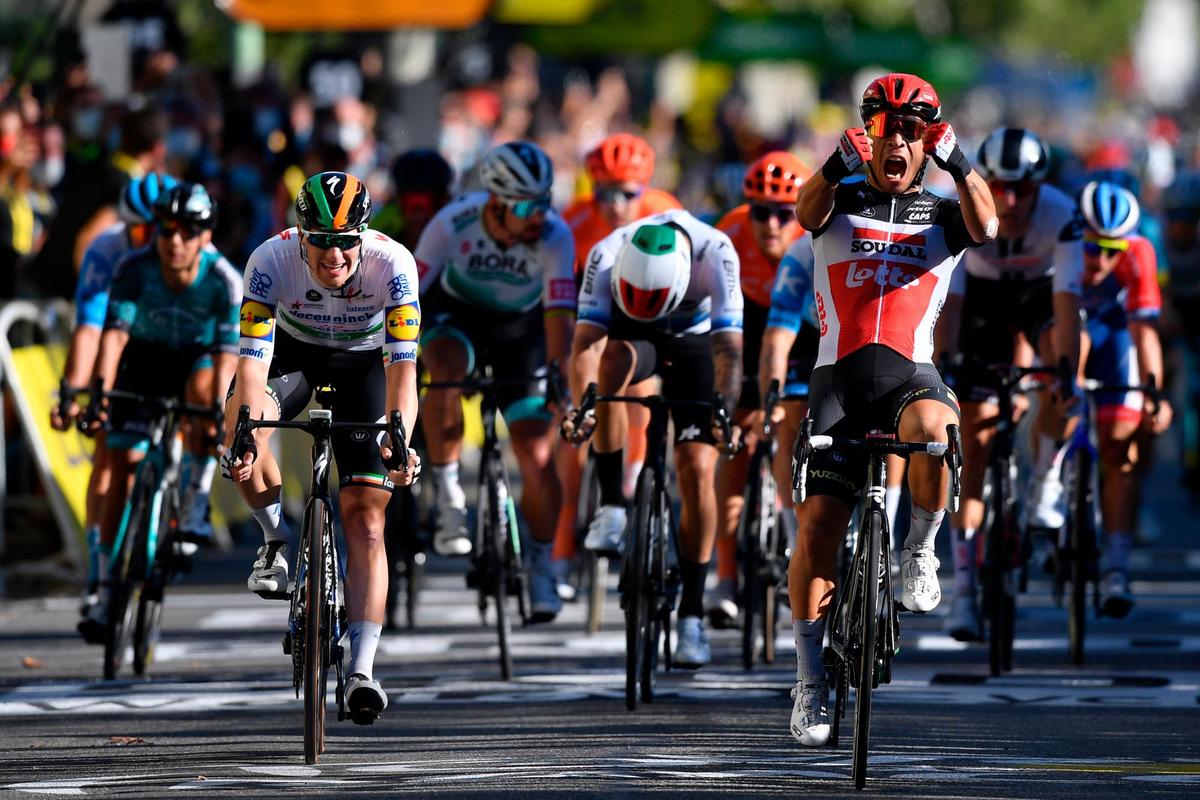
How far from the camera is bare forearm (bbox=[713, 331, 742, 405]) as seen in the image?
1111 centimetres

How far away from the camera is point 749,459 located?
497 inches

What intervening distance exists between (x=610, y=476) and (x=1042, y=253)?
242cm

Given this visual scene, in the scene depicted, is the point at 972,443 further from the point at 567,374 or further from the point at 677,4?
the point at 677,4

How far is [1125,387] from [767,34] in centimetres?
3146

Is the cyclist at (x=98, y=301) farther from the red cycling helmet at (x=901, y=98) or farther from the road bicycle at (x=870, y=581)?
the red cycling helmet at (x=901, y=98)

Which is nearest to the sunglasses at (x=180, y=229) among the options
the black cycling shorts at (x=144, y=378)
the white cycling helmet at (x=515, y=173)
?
the black cycling shorts at (x=144, y=378)

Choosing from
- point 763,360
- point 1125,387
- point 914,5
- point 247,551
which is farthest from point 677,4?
point 914,5

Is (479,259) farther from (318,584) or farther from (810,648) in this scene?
(810,648)

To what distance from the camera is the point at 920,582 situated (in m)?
9.01

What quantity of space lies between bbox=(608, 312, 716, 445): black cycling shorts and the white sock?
2266mm

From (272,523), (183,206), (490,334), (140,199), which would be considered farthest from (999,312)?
(272,523)

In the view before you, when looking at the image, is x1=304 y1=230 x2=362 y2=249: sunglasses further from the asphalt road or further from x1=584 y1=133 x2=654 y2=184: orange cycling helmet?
x1=584 y1=133 x2=654 y2=184: orange cycling helmet

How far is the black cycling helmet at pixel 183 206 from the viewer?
1190cm

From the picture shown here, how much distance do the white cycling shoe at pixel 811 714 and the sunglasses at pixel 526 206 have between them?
3590mm
